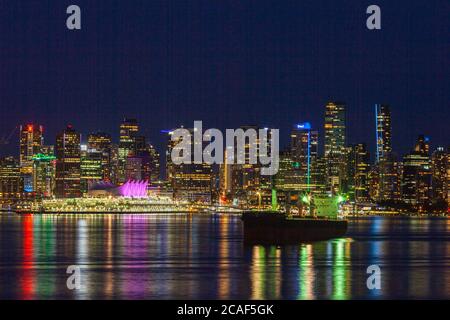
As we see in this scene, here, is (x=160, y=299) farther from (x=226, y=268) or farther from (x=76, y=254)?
(x=76, y=254)

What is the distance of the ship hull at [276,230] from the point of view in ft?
295

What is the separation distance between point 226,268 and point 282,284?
11691 millimetres

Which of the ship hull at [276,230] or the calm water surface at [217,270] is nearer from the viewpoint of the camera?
the calm water surface at [217,270]

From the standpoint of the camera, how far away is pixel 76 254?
7056 cm

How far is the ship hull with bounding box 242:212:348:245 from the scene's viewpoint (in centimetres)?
9006

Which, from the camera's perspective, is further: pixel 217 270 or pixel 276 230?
pixel 276 230

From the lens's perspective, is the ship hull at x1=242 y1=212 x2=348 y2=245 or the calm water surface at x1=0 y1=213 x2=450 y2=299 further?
the ship hull at x1=242 y1=212 x2=348 y2=245

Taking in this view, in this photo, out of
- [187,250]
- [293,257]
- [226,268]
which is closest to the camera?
[226,268]

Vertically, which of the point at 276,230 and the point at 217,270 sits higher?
the point at 276,230

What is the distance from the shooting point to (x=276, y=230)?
91.2 m
